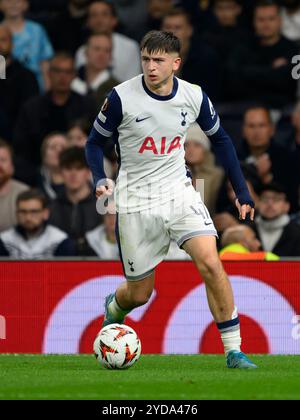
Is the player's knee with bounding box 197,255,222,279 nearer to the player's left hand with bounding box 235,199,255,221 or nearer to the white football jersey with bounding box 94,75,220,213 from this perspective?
the player's left hand with bounding box 235,199,255,221

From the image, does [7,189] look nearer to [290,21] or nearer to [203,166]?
[203,166]

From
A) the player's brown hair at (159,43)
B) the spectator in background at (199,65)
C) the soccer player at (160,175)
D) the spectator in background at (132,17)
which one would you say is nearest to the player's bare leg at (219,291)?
the soccer player at (160,175)

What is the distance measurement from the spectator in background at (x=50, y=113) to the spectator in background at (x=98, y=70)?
0.25m

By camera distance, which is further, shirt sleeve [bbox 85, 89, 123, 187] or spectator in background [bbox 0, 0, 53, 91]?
spectator in background [bbox 0, 0, 53, 91]

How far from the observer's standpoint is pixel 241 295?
37.8 feet

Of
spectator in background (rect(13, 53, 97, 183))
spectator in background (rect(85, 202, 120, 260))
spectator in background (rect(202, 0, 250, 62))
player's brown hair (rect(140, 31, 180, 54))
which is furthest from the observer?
spectator in background (rect(202, 0, 250, 62))

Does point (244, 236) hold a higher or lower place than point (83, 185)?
lower

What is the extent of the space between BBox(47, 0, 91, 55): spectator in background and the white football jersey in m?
7.57

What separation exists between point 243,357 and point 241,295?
2.49 m

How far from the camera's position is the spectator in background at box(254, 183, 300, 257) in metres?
12.8

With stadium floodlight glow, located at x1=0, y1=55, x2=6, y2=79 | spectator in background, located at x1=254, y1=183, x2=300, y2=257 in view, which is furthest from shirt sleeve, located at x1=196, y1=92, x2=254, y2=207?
stadium floodlight glow, located at x1=0, y1=55, x2=6, y2=79

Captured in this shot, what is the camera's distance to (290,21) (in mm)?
16000

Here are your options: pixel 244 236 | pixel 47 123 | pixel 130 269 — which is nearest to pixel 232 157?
pixel 130 269

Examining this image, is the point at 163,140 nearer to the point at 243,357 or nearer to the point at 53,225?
the point at 243,357
